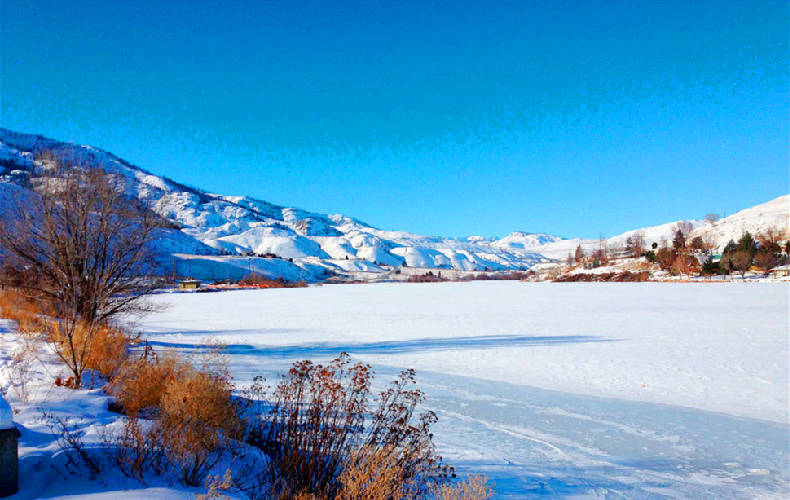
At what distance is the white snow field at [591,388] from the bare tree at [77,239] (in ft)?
13.9

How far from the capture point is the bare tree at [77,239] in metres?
10.8

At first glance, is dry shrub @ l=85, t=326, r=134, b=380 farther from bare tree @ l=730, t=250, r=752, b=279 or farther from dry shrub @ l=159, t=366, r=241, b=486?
bare tree @ l=730, t=250, r=752, b=279

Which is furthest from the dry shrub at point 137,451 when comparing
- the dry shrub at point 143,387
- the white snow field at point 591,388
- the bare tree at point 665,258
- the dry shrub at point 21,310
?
the bare tree at point 665,258

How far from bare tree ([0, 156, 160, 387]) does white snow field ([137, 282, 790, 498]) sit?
424cm

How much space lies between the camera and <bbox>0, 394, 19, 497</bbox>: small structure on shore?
3.47 meters

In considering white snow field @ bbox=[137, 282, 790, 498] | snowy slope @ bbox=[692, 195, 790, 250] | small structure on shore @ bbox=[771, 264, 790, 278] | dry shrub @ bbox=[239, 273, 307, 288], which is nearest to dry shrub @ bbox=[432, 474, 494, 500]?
white snow field @ bbox=[137, 282, 790, 498]

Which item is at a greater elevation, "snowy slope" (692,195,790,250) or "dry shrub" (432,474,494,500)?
"snowy slope" (692,195,790,250)

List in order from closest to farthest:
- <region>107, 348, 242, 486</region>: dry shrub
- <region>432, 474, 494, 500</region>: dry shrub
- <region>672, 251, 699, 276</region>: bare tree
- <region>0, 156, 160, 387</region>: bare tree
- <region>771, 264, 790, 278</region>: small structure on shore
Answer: <region>432, 474, 494, 500</region>: dry shrub < <region>107, 348, 242, 486</region>: dry shrub < <region>0, 156, 160, 387</region>: bare tree < <region>771, 264, 790, 278</region>: small structure on shore < <region>672, 251, 699, 276</region>: bare tree

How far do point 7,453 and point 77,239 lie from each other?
28.3 feet

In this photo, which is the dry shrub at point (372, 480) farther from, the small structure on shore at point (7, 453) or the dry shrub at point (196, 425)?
the small structure on shore at point (7, 453)

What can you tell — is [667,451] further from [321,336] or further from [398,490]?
[321,336]

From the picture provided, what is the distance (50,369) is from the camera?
8.16 metres

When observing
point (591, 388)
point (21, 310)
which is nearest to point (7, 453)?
point (591, 388)

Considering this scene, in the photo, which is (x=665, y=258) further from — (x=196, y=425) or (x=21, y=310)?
(x=196, y=425)
